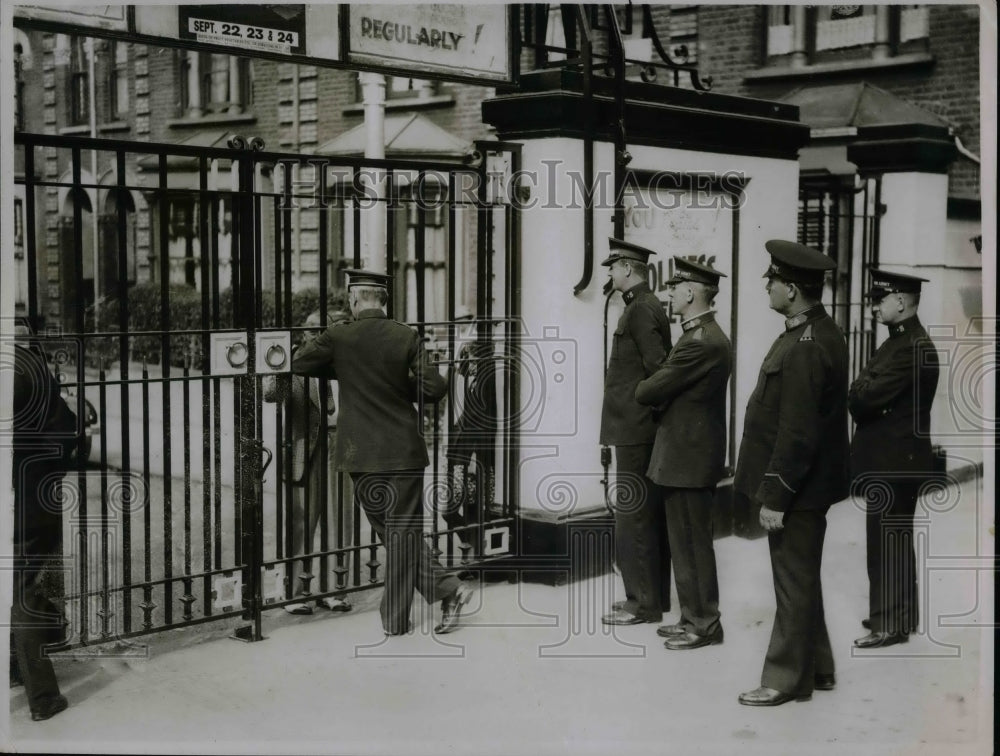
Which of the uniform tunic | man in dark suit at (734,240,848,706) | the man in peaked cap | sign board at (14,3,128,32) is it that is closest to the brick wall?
the uniform tunic

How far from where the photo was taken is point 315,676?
5.78 metres

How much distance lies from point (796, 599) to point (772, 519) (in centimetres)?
38

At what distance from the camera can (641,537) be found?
660 centimetres

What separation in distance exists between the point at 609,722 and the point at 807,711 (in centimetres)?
89

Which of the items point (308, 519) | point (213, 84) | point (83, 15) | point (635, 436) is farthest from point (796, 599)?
point (213, 84)

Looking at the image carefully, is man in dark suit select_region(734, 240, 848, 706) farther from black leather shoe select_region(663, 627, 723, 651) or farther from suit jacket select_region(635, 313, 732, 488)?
black leather shoe select_region(663, 627, 723, 651)

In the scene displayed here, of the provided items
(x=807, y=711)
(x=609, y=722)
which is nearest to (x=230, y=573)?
(x=609, y=722)

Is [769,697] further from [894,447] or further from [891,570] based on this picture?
[894,447]

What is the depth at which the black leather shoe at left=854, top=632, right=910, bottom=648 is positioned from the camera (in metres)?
6.20

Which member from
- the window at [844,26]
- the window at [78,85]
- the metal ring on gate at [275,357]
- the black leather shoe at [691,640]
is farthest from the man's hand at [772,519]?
the window at [78,85]

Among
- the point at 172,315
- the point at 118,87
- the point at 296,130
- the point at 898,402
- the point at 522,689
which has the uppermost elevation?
the point at 118,87

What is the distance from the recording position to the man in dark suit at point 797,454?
17.1 feet

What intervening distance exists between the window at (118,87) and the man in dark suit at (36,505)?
1693 centimetres

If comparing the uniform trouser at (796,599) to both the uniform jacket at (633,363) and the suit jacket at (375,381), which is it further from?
the suit jacket at (375,381)
